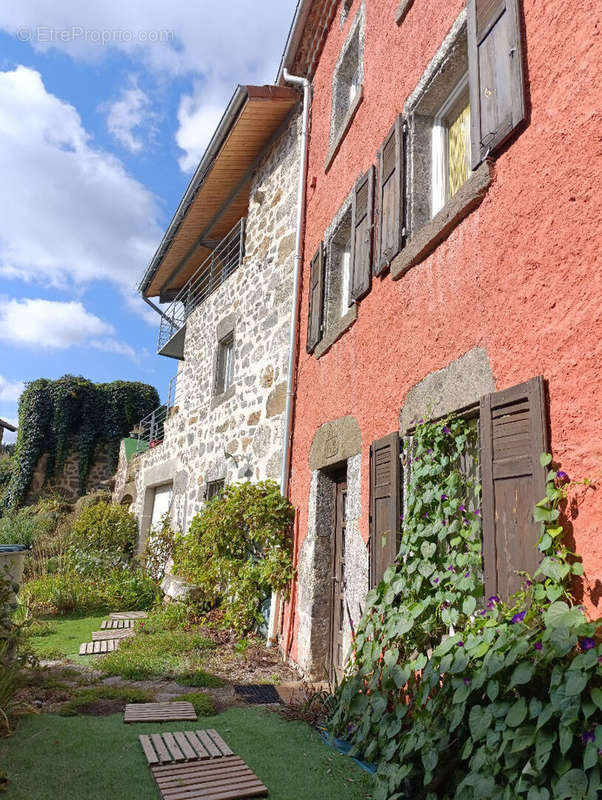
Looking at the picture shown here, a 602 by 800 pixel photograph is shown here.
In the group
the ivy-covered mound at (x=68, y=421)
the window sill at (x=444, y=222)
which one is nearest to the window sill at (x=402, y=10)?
the window sill at (x=444, y=222)

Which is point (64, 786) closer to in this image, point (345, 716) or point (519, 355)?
point (345, 716)

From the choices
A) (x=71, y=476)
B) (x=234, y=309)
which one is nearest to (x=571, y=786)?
(x=234, y=309)

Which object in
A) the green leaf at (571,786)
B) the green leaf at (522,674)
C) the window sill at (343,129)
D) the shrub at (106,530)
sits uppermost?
the window sill at (343,129)

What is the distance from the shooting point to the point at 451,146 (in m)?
4.05

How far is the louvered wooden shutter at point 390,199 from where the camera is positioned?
408cm

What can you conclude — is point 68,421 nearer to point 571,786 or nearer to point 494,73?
point 494,73

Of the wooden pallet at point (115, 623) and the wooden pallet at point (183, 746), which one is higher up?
the wooden pallet at point (115, 623)

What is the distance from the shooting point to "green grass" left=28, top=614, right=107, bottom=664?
18.4ft

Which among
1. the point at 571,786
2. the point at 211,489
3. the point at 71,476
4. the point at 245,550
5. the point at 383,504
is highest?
the point at 71,476

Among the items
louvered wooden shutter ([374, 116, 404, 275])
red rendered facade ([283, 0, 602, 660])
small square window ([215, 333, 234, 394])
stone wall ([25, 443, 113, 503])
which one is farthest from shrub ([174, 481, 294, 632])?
stone wall ([25, 443, 113, 503])

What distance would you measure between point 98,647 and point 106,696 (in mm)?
1876

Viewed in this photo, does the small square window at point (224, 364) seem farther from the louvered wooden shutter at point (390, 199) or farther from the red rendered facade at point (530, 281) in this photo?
the louvered wooden shutter at point (390, 199)

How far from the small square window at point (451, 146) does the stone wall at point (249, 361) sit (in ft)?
9.42

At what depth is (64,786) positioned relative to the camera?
104 inches
